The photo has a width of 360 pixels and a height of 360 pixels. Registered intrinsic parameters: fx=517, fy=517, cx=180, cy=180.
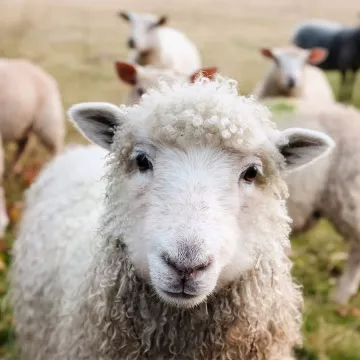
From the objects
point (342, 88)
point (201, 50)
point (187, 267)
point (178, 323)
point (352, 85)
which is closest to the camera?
point (187, 267)

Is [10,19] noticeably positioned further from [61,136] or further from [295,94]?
[295,94]

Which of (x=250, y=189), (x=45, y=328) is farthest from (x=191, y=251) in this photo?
(x=45, y=328)

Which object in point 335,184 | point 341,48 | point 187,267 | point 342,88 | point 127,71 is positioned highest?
point 187,267

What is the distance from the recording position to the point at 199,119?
1.75 metres

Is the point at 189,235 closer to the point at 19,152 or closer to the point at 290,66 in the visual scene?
the point at 19,152

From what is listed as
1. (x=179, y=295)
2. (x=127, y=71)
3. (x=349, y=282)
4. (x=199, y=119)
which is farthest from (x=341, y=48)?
(x=179, y=295)

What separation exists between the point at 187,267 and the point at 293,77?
202 inches

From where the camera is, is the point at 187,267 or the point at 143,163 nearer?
the point at 187,267

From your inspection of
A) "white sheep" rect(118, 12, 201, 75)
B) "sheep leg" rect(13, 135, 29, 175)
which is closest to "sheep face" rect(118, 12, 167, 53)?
"white sheep" rect(118, 12, 201, 75)

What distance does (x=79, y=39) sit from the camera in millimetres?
12641

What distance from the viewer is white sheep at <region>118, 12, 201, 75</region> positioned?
23.1 ft

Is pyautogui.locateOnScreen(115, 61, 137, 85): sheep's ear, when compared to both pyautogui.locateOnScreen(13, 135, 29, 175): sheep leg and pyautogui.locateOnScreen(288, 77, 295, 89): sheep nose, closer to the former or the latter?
pyautogui.locateOnScreen(13, 135, 29, 175): sheep leg

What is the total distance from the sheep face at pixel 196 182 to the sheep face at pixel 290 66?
446 cm

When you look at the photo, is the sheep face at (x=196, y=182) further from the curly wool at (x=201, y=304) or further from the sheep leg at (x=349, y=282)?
the sheep leg at (x=349, y=282)
